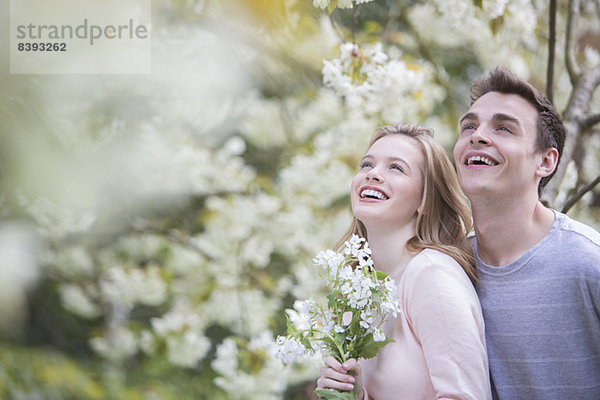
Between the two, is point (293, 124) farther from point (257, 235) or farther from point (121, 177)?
point (121, 177)

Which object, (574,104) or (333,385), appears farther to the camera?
(574,104)

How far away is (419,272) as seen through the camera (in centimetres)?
132

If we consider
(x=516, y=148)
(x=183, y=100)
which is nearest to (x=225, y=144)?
(x=183, y=100)

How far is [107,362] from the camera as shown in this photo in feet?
12.2

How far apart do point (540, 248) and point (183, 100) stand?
2465 millimetres

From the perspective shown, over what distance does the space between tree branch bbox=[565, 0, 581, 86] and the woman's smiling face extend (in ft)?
2.15

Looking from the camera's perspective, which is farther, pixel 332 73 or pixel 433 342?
pixel 332 73

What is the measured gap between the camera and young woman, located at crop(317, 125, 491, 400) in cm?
123

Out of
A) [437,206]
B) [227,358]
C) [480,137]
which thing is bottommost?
[227,358]

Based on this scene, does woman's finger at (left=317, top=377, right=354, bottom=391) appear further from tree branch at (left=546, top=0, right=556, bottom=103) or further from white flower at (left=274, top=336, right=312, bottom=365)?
tree branch at (left=546, top=0, right=556, bottom=103)

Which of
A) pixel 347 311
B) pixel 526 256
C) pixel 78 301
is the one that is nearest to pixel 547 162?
pixel 526 256

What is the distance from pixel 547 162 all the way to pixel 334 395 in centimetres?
70

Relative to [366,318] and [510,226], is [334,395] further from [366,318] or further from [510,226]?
[510,226]

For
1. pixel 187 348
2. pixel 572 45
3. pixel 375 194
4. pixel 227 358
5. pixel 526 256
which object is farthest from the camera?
pixel 187 348
